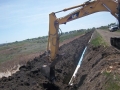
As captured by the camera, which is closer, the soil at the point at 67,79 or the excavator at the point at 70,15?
the soil at the point at 67,79

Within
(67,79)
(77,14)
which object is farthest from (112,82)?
(67,79)

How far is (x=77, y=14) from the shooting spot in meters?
14.0

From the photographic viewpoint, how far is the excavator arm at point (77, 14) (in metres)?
12.7

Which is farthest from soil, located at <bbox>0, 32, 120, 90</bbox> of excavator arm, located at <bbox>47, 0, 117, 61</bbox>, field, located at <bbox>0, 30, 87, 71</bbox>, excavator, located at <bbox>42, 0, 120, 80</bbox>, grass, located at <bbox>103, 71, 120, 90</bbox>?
field, located at <bbox>0, 30, 87, 71</bbox>

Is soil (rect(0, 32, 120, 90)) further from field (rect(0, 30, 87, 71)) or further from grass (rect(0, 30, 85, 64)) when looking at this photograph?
grass (rect(0, 30, 85, 64))

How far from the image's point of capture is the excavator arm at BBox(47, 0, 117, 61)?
12.7 m

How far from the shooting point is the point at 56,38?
1450cm

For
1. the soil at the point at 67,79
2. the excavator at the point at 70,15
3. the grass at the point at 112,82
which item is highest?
the excavator at the point at 70,15

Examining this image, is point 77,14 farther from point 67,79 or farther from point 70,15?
point 67,79

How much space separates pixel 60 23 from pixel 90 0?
250cm

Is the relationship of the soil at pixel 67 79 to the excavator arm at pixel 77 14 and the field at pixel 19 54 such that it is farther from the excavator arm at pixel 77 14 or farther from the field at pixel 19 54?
the field at pixel 19 54

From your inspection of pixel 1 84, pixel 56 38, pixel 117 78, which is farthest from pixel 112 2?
pixel 1 84

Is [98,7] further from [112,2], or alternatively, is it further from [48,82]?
[48,82]

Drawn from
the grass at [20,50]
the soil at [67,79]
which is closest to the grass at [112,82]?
the soil at [67,79]
